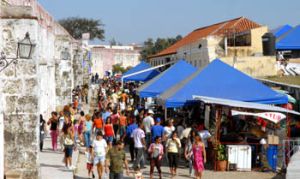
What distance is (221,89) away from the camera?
17.5 meters

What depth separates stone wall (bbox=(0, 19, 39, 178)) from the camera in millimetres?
12859

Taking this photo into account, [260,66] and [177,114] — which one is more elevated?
[260,66]

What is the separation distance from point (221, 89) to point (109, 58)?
61.0 meters

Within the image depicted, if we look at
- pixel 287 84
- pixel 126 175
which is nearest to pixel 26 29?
pixel 126 175

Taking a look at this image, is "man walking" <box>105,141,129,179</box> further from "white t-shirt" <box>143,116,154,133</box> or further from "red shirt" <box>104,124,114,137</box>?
"white t-shirt" <box>143,116,154,133</box>

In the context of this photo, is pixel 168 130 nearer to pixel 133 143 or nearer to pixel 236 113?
pixel 133 143

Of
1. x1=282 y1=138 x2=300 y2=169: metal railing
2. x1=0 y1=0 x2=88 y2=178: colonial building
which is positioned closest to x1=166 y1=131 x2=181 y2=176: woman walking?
x1=282 y1=138 x2=300 y2=169: metal railing

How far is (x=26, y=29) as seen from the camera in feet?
41.8

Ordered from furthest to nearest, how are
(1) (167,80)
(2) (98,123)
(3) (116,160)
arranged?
(1) (167,80), (2) (98,123), (3) (116,160)

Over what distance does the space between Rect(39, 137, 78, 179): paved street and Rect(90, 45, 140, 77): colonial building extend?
52559 millimetres

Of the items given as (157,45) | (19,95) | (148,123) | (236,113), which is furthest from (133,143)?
(157,45)

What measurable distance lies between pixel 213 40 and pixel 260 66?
3.62 m

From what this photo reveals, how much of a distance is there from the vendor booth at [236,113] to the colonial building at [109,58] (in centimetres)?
5314

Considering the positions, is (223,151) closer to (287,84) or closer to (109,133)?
(109,133)
